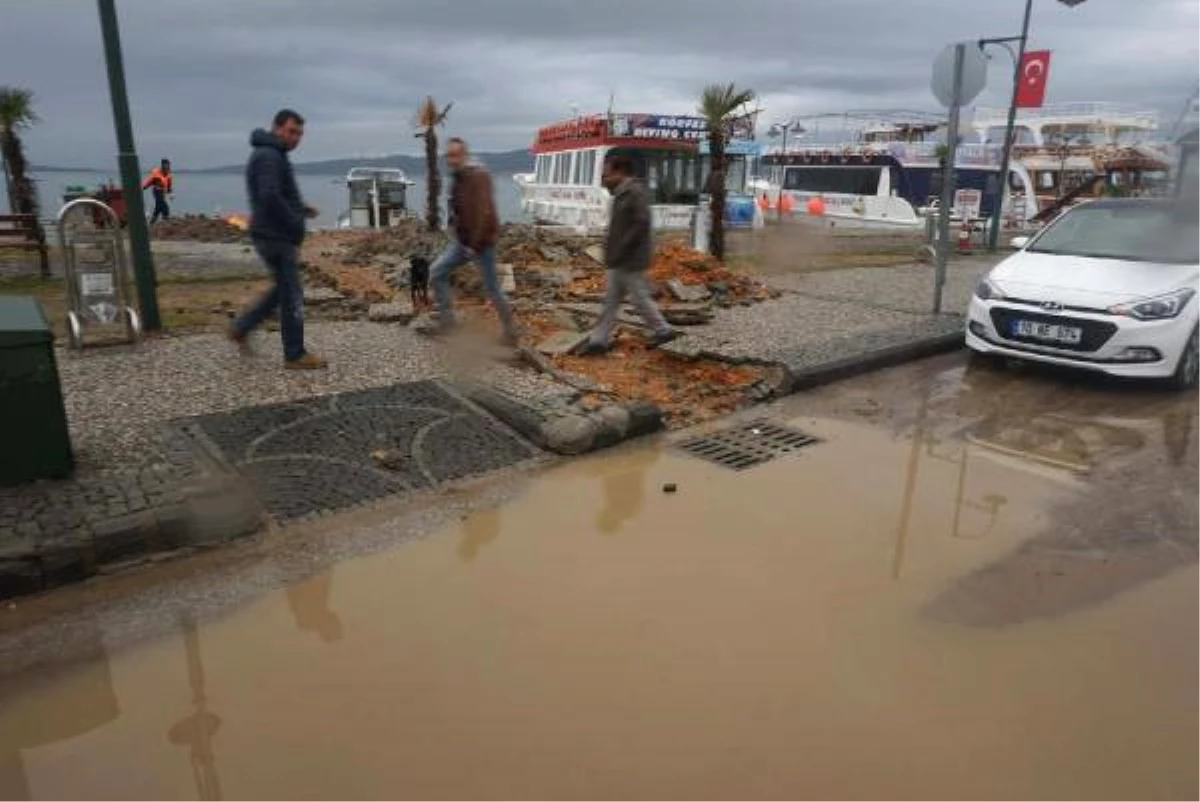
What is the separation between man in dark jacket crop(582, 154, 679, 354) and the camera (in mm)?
7000

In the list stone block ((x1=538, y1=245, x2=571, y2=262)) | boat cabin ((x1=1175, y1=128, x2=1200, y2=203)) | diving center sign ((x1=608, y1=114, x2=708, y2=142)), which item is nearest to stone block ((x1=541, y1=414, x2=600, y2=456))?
stone block ((x1=538, y1=245, x2=571, y2=262))

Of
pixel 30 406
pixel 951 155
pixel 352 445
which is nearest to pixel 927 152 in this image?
pixel 951 155

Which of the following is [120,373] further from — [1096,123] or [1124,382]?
[1096,123]

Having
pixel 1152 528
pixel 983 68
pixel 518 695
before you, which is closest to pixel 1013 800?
pixel 518 695

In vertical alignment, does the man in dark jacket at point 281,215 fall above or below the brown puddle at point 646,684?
above

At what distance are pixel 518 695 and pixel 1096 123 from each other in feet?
124

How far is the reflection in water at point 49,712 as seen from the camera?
2.62 m

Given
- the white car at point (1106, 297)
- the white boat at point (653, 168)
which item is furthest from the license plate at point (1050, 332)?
the white boat at point (653, 168)

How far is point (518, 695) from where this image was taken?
115 inches

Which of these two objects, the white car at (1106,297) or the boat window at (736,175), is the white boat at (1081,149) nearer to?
the boat window at (736,175)

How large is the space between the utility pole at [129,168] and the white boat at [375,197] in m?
18.3

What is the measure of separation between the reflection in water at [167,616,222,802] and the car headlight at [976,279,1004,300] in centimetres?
681

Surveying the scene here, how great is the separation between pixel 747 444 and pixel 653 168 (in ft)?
58.8

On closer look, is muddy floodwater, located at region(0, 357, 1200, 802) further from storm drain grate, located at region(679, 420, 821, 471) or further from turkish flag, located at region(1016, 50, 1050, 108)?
turkish flag, located at region(1016, 50, 1050, 108)
